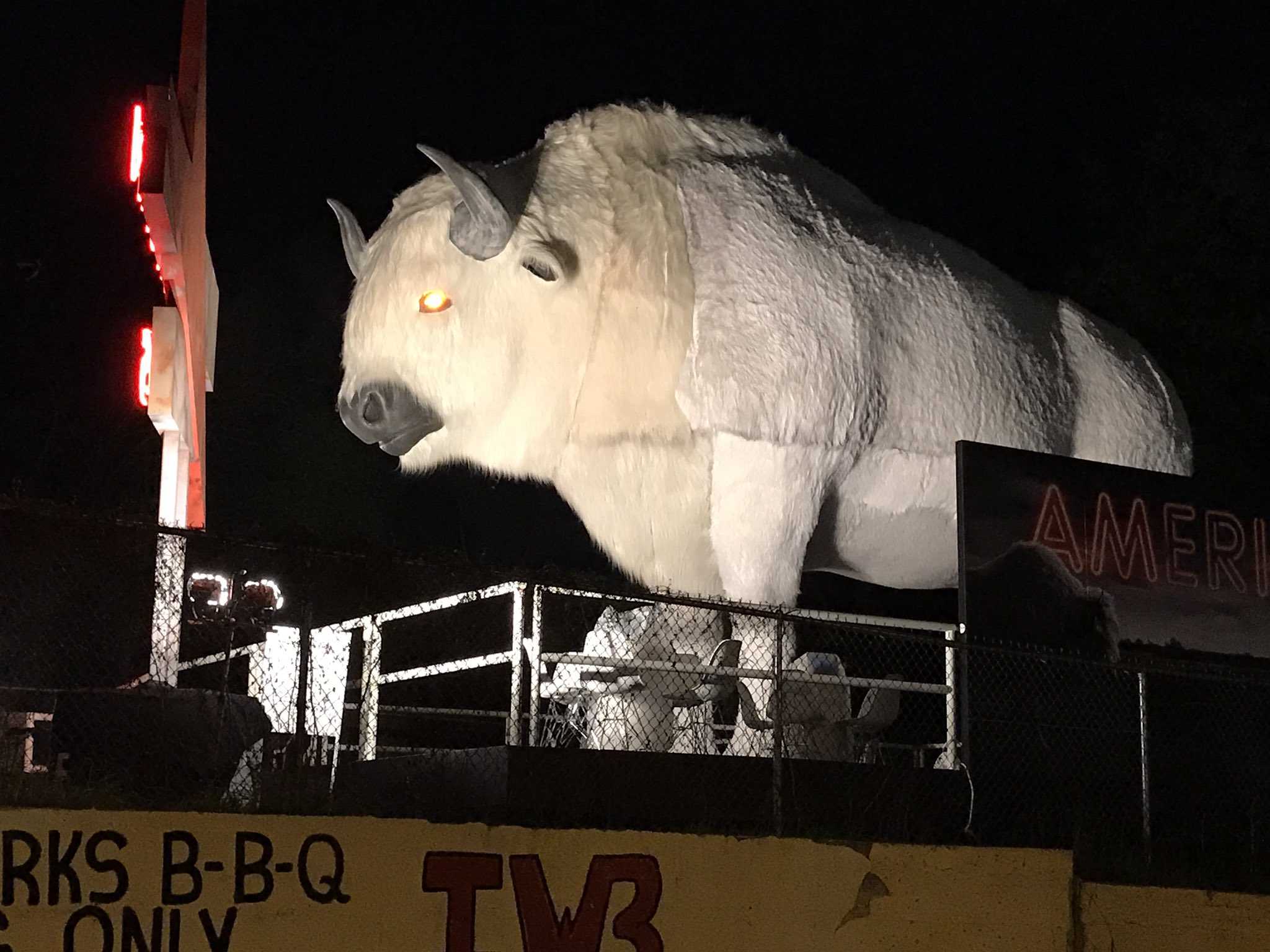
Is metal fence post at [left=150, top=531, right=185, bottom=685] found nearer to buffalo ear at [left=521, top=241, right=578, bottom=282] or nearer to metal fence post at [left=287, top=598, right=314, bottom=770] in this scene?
metal fence post at [left=287, top=598, right=314, bottom=770]

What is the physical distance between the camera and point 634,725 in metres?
8.62

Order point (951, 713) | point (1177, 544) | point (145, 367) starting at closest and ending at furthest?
point (951, 713)
point (1177, 544)
point (145, 367)

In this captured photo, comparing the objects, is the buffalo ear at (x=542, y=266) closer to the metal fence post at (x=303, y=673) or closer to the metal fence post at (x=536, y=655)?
the metal fence post at (x=536, y=655)

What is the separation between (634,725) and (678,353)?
6.13 ft

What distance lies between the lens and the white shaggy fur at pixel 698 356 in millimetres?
8484

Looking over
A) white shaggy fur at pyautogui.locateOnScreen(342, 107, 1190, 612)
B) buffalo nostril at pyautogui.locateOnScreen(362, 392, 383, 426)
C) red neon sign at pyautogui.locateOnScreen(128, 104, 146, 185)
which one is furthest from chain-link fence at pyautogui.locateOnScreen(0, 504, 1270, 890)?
red neon sign at pyautogui.locateOnScreen(128, 104, 146, 185)

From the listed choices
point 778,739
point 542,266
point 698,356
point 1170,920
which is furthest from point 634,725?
point 1170,920

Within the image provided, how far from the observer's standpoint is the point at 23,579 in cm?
873

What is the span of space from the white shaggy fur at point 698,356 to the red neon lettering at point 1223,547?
4.89 feet

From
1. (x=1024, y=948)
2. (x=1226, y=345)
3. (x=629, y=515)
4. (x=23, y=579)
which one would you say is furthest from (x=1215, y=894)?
(x=1226, y=345)

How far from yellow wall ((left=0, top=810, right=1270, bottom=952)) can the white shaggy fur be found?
1.71 metres

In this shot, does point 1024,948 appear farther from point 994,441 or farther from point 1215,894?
Result: point 994,441

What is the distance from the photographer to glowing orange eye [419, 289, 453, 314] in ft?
28.1

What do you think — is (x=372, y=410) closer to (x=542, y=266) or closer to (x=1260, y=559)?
(x=542, y=266)
